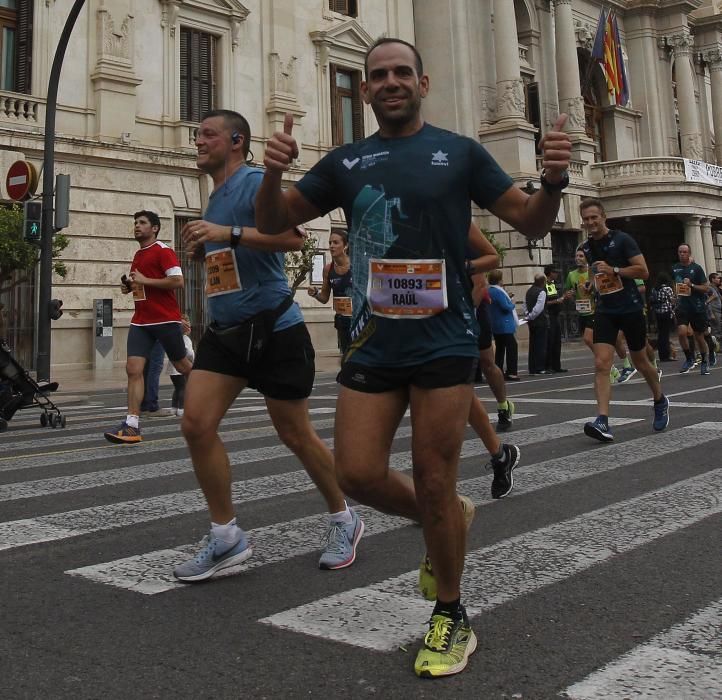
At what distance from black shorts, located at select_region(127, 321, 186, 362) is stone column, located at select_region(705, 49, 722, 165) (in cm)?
4134

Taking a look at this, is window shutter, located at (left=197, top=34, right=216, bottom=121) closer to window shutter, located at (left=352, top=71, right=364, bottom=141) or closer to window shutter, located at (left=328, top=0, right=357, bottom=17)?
window shutter, located at (left=328, top=0, right=357, bottom=17)

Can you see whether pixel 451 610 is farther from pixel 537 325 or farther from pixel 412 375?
pixel 537 325

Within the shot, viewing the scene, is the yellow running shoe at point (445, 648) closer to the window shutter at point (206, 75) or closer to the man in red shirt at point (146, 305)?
the man in red shirt at point (146, 305)

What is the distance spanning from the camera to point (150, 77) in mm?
23016

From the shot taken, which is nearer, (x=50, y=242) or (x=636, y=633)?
(x=636, y=633)

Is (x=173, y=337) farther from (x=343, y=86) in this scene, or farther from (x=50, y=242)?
(x=343, y=86)

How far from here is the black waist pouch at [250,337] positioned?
3.78m

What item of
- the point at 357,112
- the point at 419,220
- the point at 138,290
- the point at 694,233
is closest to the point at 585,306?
the point at 138,290

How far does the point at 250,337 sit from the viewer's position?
3801 mm

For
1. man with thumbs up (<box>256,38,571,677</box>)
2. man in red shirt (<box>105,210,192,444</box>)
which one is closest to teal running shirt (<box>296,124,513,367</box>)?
man with thumbs up (<box>256,38,571,677</box>)

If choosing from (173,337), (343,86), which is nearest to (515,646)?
(173,337)

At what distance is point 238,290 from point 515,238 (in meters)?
27.0

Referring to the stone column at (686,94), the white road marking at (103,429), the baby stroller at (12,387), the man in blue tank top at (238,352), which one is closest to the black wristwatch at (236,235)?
the man in blue tank top at (238,352)

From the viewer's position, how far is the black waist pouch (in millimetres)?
3779
